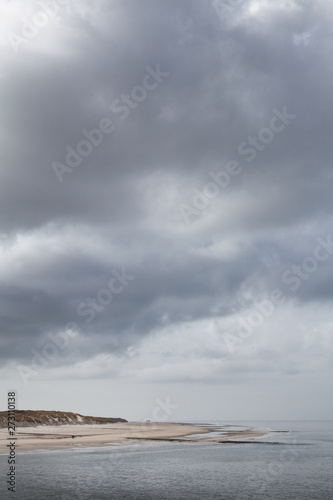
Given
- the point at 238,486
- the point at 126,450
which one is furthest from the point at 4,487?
the point at 126,450

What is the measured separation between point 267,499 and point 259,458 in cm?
2903

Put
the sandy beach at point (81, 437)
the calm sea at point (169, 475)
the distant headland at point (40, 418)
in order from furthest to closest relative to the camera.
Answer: the distant headland at point (40, 418), the sandy beach at point (81, 437), the calm sea at point (169, 475)

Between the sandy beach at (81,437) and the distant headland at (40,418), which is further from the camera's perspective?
the distant headland at (40,418)

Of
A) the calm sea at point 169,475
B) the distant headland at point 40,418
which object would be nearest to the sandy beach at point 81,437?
the calm sea at point 169,475

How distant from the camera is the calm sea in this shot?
3669 centimetres

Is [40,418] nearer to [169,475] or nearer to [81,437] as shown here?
[81,437]

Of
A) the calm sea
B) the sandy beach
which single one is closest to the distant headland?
the sandy beach

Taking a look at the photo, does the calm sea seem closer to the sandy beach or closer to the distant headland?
the sandy beach

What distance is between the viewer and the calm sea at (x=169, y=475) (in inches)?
1444

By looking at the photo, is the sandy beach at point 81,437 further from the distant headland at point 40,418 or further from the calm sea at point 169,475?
the distant headland at point 40,418

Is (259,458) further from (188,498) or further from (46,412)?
(46,412)

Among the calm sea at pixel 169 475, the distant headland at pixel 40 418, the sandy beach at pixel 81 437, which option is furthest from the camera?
the distant headland at pixel 40 418

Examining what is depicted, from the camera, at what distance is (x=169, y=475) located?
153 ft

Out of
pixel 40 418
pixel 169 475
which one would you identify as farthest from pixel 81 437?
pixel 40 418
